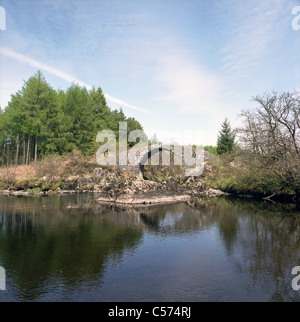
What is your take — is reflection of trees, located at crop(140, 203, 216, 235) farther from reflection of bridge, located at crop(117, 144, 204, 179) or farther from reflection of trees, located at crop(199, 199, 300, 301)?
reflection of bridge, located at crop(117, 144, 204, 179)

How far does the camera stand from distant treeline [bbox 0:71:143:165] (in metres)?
55.9

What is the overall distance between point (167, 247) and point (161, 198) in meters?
16.9

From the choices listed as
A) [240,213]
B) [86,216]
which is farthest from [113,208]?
[240,213]

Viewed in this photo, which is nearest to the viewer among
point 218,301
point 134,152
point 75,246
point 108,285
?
point 218,301

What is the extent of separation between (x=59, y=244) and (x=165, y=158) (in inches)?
1415

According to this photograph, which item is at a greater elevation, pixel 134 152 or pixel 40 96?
pixel 40 96

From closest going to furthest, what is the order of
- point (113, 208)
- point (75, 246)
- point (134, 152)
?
point (75, 246), point (113, 208), point (134, 152)

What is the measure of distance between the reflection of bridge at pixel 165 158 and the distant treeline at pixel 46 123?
19715 millimetres

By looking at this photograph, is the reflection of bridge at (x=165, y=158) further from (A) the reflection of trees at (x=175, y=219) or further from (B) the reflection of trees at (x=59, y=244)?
(B) the reflection of trees at (x=59, y=244)

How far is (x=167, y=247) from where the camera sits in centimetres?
1516

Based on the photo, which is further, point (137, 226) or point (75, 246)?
point (137, 226)

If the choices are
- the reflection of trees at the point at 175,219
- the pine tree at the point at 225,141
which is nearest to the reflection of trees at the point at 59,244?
the reflection of trees at the point at 175,219

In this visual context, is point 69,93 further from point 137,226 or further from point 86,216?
point 137,226

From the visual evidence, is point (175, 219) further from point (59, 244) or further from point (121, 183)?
point (121, 183)
